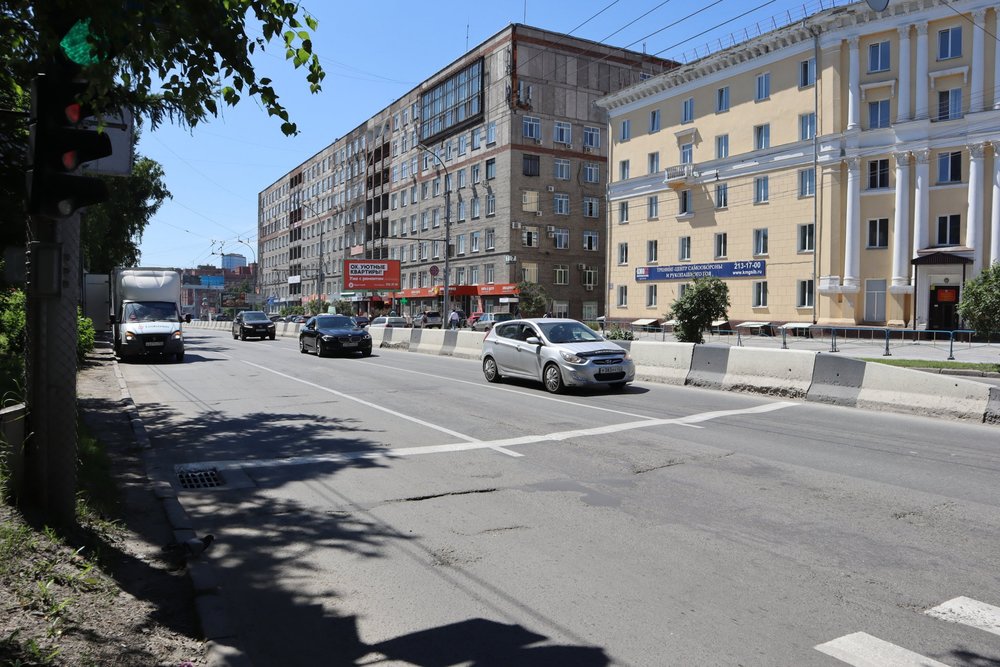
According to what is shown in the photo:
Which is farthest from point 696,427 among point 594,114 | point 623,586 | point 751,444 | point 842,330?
point 594,114

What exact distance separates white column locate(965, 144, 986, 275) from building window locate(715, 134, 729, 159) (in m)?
13.1

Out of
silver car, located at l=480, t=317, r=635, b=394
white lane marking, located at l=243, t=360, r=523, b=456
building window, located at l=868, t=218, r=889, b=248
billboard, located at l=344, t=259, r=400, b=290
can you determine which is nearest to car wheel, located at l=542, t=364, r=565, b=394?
silver car, located at l=480, t=317, r=635, b=394

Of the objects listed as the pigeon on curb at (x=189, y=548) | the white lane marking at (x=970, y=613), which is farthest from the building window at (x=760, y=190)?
the pigeon on curb at (x=189, y=548)

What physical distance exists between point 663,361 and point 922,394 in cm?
598

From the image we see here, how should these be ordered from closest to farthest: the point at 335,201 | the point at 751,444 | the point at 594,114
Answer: the point at 751,444 → the point at 594,114 → the point at 335,201

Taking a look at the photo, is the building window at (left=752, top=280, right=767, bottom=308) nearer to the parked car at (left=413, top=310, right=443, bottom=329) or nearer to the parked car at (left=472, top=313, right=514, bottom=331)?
the parked car at (left=472, top=313, right=514, bottom=331)

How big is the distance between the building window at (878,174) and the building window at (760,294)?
7.56 meters

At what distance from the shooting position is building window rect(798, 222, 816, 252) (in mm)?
39531

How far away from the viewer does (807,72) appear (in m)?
39.5

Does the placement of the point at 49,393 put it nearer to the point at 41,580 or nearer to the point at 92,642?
the point at 41,580

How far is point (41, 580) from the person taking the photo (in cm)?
404

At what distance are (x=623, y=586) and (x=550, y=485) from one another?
2465mm

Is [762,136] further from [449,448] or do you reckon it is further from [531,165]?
[449,448]

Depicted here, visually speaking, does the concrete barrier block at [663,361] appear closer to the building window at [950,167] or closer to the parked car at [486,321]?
the building window at [950,167]
